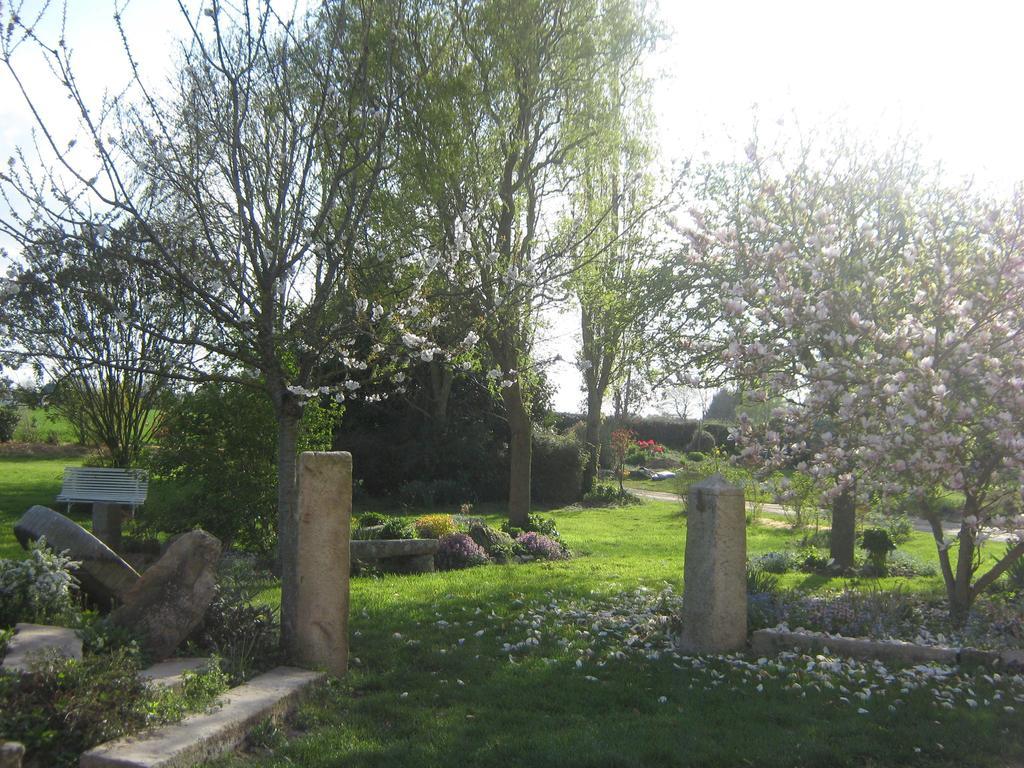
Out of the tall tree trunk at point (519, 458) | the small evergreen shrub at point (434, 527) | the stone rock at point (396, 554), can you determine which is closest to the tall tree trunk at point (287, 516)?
the stone rock at point (396, 554)

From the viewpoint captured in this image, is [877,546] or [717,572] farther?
[877,546]

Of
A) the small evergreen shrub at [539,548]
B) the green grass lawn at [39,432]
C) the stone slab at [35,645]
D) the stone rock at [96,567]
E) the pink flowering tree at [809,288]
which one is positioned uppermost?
the pink flowering tree at [809,288]

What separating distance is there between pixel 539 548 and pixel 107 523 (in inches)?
257

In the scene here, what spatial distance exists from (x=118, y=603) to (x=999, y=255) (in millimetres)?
7184

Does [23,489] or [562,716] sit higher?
[23,489]

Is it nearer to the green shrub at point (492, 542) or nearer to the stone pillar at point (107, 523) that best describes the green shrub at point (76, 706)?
the stone pillar at point (107, 523)

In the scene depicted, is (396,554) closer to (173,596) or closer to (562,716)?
(173,596)

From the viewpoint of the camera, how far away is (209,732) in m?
4.34

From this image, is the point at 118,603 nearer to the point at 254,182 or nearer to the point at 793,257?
the point at 254,182

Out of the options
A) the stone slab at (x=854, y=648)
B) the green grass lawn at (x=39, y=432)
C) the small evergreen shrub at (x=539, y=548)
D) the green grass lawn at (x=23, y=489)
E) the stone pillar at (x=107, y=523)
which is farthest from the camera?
the green grass lawn at (x=39, y=432)

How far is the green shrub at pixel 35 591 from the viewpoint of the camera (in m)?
5.70

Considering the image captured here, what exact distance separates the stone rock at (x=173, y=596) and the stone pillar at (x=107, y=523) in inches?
240

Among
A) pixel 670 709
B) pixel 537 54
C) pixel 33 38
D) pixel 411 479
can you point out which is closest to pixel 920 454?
pixel 670 709

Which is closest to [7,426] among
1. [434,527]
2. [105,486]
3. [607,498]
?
[105,486]
